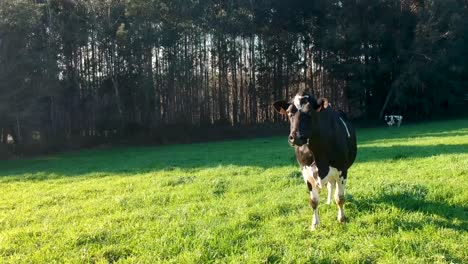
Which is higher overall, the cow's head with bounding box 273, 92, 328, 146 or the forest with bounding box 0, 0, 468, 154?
the forest with bounding box 0, 0, 468, 154

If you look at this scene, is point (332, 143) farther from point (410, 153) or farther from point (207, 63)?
point (207, 63)

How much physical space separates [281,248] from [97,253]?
7.13ft

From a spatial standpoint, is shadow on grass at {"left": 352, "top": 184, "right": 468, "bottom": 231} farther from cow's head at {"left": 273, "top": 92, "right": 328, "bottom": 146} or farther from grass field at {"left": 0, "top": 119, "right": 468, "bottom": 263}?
cow's head at {"left": 273, "top": 92, "right": 328, "bottom": 146}

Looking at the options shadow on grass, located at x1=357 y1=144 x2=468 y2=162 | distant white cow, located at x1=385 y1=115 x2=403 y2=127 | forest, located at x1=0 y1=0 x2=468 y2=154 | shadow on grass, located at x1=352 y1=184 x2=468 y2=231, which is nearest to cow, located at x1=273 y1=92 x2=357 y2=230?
shadow on grass, located at x1=352 y1=184 x2=468 y2=231

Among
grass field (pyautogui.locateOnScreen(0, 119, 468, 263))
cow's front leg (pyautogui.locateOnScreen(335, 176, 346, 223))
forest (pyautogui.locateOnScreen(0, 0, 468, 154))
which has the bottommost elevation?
grass field (pyautogui.locateOnScreen(0, 119, 468, 263))

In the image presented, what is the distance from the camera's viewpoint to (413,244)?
186 inches


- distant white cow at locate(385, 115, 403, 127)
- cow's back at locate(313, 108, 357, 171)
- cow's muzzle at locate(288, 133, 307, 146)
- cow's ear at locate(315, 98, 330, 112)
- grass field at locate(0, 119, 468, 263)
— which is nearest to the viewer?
grass field at locate(0, 119, 468, 263)

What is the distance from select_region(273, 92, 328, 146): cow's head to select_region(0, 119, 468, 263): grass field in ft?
4.03

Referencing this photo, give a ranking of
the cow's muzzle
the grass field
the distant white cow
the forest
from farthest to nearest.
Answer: the distant white cow → the forest → the cow's muzzle → the grass field

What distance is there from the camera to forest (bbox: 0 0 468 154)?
24.0 meters

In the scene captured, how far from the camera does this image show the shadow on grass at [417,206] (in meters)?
5.35

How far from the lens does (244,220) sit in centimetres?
595

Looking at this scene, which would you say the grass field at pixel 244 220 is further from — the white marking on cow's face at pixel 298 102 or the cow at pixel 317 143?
the white marking on cow's face at pixel 298 102

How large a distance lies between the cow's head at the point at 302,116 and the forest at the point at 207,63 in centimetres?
1974
